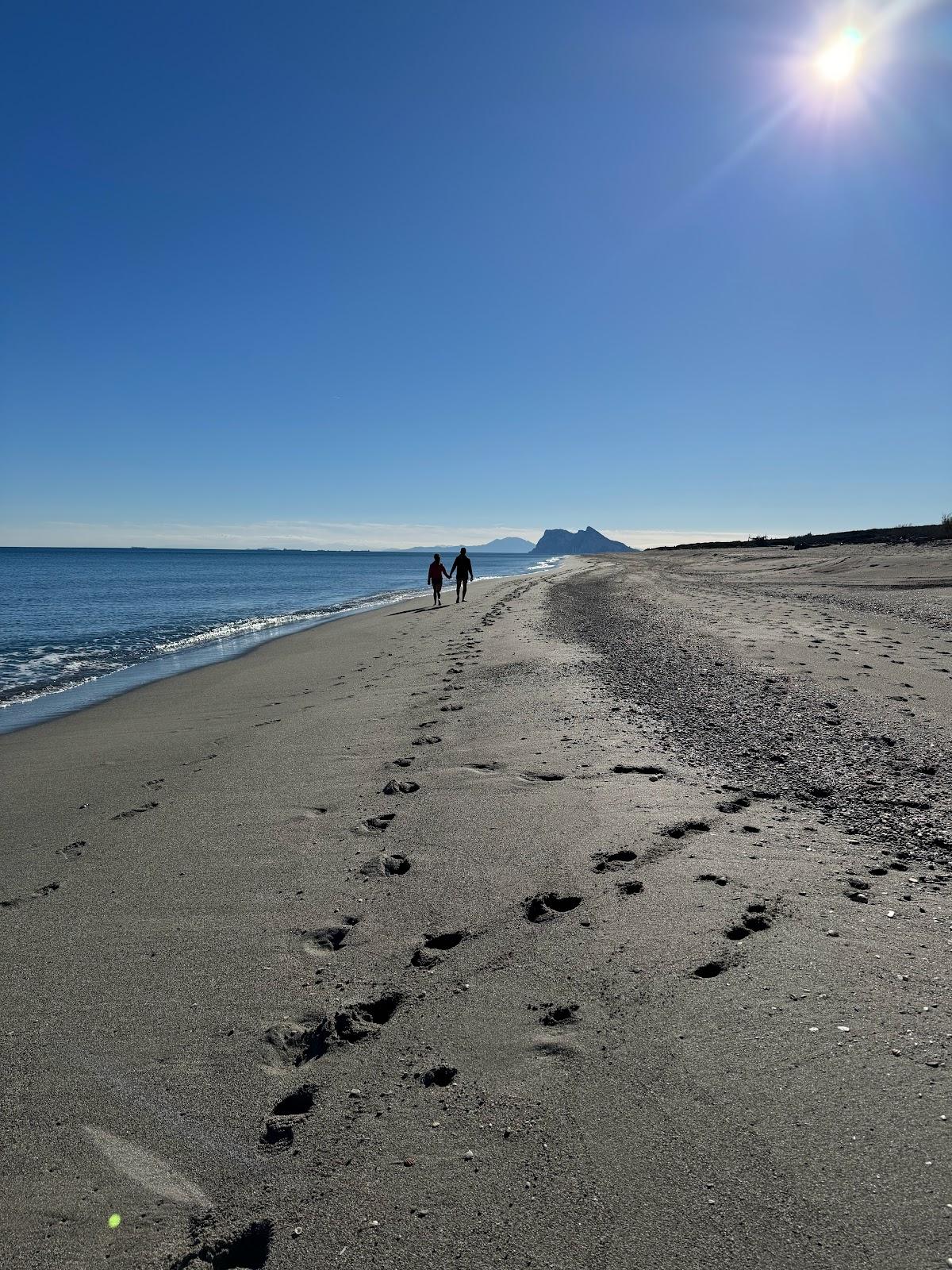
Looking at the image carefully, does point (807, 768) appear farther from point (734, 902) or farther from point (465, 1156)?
point (465, 1156)

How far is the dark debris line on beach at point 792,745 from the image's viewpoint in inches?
197

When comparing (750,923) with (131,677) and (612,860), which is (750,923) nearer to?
(612,860)

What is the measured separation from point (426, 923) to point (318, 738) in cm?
448

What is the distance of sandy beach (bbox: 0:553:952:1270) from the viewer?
2223mm

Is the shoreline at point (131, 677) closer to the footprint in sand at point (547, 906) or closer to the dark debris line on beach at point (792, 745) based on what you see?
the dark debris line on beach at point (792, 745)

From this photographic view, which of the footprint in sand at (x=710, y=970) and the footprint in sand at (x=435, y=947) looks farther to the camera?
the footprint in sand at (x=435, y=947)

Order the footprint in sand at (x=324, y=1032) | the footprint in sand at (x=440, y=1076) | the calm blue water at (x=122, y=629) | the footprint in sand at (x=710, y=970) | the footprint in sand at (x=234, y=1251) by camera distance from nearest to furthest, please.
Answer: the footprint in sand at (x=234, y=1251) → the footprint in sand at (x=440, y=1076) → the footprint in sand at (x=324, y=1032) → the footprint in sand at (x=710, y=970) → the calm blue water at (x=122, y=629)

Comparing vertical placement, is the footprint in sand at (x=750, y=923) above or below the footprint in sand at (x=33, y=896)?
above

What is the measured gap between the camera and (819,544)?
169ft

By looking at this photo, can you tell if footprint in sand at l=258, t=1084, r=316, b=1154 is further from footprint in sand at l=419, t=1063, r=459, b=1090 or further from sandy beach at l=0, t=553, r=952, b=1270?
footprint in sand at l=419, t=1063, r=459, b=1090

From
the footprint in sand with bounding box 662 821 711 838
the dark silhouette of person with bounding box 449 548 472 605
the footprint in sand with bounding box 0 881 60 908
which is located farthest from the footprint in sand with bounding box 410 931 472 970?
the dark silhouette of person with bounding box 449 548 472 605

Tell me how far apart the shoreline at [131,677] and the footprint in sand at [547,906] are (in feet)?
32.3

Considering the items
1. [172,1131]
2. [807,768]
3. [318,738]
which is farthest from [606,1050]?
[318,738]

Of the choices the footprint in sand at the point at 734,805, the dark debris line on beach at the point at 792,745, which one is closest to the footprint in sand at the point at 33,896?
the footprint in sand at the point at 734,805
